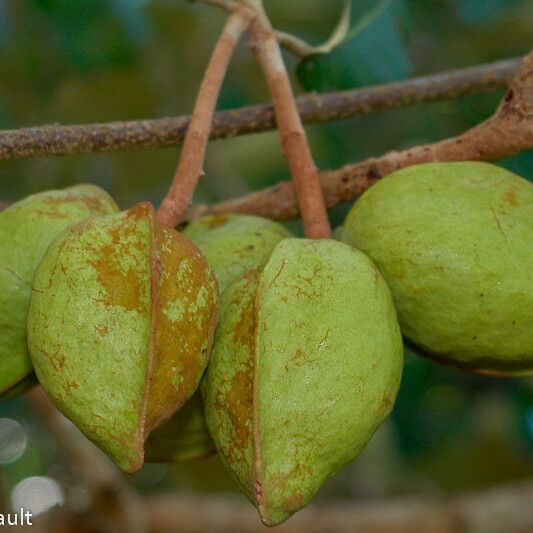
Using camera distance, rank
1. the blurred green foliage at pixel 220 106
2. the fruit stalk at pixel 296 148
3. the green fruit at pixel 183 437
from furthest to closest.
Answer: the blurred green foliage at pixel 220 106
the fruit stalk at pixel 296 148
the green fruit at pixel 183 437

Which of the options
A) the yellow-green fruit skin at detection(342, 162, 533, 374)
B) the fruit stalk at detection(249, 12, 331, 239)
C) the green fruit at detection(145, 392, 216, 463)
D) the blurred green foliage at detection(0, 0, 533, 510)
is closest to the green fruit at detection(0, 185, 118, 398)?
the green fruit at detection(145, 392, 216, 463)

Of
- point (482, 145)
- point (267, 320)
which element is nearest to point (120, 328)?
point (267, 320)

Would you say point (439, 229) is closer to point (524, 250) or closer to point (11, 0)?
point (524, 250)

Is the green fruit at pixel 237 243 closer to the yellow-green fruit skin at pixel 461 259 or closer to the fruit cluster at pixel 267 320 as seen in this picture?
the fruit cluster at pixel 267 320

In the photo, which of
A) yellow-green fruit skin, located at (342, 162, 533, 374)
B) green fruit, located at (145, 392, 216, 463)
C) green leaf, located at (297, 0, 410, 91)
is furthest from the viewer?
green leaf, located at (297, 0, 410, 91)

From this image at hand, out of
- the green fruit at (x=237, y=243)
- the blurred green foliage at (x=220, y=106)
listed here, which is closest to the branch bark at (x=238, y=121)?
the green fruit at (x=237, y=243)

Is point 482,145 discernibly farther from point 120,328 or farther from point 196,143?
point 120,328

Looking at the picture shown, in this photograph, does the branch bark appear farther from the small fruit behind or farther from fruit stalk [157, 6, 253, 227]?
the small fruit behind

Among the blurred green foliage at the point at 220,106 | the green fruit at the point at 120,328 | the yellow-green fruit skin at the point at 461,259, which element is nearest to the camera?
the green fruit at the point at 120,328
